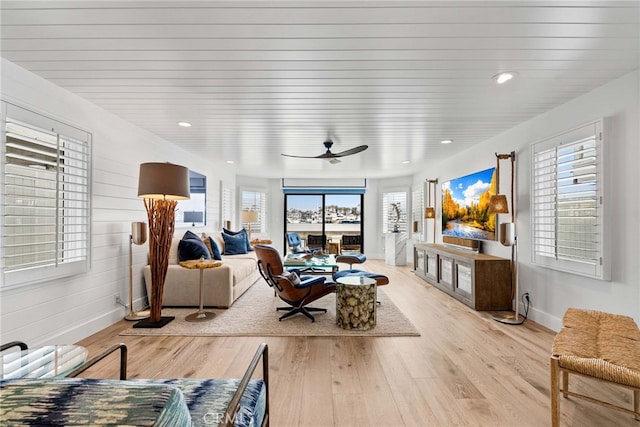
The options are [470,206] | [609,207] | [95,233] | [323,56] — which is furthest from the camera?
[470,206]

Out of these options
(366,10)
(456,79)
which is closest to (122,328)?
(366,10)

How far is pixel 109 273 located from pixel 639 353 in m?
4.45

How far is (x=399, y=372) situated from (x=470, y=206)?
11.0 feet

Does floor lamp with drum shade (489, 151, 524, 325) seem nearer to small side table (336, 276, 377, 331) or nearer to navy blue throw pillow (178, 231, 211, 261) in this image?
small side table (336, 276, 377, 331)

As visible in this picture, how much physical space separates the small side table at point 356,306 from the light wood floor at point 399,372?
0.89ft

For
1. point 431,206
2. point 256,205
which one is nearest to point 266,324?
point 431,206

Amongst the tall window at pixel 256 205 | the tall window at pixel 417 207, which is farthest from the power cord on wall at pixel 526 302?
the tall window at pixel 256 205

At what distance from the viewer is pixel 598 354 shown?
63.6 inches

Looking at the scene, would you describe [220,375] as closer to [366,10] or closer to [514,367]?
[514,367]

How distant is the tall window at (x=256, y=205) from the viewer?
26.9 ft

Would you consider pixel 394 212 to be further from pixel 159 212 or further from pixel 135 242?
pixel 135 242

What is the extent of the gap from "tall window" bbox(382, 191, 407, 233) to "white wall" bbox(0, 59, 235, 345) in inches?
233

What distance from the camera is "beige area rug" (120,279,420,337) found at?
307cm

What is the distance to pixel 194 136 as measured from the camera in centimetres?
425
